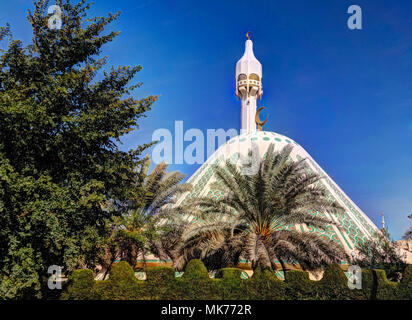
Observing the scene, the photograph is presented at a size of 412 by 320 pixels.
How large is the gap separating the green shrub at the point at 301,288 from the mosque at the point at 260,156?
1686 millimetres

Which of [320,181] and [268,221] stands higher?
[320,181]

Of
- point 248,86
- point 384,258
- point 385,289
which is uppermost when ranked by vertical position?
point 248,86

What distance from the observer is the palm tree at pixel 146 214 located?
1319 cm

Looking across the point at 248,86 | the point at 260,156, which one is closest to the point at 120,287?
the point at 260,156

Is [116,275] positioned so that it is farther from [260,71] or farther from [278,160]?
[260,71]

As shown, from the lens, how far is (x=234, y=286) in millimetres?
11297

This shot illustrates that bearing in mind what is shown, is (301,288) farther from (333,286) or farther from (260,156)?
(260,156)

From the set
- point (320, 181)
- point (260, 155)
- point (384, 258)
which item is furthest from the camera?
point (320, 181)

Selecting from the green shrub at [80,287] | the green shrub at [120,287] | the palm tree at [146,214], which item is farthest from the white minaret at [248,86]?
the green shrub at [80,287]

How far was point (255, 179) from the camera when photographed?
39.7 feet

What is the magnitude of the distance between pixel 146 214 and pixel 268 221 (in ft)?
17.1

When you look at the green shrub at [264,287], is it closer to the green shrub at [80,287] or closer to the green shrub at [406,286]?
the green shrub at [406,286]
